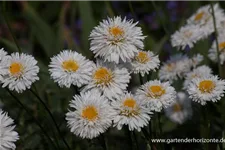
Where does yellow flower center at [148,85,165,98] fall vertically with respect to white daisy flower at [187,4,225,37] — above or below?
below

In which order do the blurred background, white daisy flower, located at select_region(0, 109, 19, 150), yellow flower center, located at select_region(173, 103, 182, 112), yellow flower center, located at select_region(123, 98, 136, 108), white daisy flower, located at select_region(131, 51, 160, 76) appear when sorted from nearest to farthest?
white daisy flower, located at select_region(0, 109, 19, 150) < yellow flower center, located at select_region(123, 98, 136, 108) < white daisy flower, located at select_region(131, 51, 160, 76) < the blurred background < yellow flower center, located at select_region(173, 103, 182, 112)

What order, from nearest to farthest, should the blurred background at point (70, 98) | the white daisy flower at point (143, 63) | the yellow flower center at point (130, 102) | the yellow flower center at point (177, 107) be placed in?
the yellow flower center at point (130, 102) → the white daisy flower at point (143, 63) → the blurred background at point (70, 98) → the yellow flower center at point (177, 107)

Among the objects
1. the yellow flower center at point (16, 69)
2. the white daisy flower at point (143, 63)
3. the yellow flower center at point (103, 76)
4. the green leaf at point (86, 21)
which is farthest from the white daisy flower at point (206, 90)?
the green leaf at point (86, 21)

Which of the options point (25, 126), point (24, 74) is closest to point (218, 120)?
point (25, 126)

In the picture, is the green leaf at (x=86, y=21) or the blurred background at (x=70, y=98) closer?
the blurred background at (x=70, y=98)

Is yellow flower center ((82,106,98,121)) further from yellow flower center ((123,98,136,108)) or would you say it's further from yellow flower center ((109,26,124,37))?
yellow flower center ((109,26,124,37))

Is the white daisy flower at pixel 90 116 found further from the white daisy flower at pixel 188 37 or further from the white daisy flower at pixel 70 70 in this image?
the white daisy flower at pixel 188 37

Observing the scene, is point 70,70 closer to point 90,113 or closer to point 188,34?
point 90,113

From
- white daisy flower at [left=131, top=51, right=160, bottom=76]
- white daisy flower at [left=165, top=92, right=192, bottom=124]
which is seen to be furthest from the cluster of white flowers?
white daisy flower at [left=131, top=51, right=160, bottom=76]
